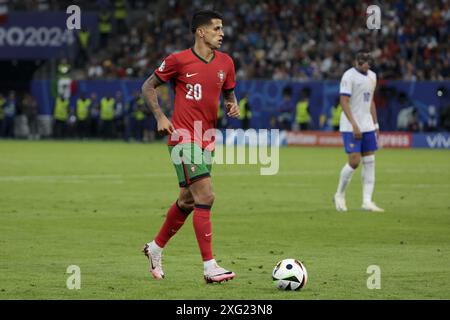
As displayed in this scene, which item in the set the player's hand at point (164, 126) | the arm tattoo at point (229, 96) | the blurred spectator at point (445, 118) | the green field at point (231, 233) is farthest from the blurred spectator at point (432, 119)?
the player's hand at point (164, 126)

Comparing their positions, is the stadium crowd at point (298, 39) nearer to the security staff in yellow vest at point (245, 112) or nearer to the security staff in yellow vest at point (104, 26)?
the security staff in yellow vest at point (104, 26)

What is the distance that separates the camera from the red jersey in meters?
10.8

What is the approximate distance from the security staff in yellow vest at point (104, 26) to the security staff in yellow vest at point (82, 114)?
3.77 metres

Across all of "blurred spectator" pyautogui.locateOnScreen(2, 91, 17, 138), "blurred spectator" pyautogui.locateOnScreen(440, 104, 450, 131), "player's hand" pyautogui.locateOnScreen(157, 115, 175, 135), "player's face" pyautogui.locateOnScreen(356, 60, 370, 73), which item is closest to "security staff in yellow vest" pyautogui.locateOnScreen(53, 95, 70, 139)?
"blurred spectator" pyautogui.locateOnScreen(2, 91, 17, 138)

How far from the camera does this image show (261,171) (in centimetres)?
2833

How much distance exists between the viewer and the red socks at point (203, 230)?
34.1 feet

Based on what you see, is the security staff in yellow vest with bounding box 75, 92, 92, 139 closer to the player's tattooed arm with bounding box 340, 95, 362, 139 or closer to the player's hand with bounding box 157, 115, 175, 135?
the player's tattooed arm with bounding box 340, 95, 362, 139

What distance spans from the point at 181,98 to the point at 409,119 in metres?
31.8

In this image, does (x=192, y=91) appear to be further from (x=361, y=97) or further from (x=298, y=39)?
(x=298, y=39)

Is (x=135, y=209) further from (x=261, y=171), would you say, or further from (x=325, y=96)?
(x=325, y=96)

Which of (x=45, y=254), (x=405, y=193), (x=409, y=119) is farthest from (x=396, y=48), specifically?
(x=45, y=254)

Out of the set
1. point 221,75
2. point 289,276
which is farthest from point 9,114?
point 289,276

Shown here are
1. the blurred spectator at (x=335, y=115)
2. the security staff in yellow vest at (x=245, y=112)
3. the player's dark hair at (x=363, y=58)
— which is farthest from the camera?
the security staff in yellow vest at (x=245, y=112)

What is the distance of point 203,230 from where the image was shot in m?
10.5
